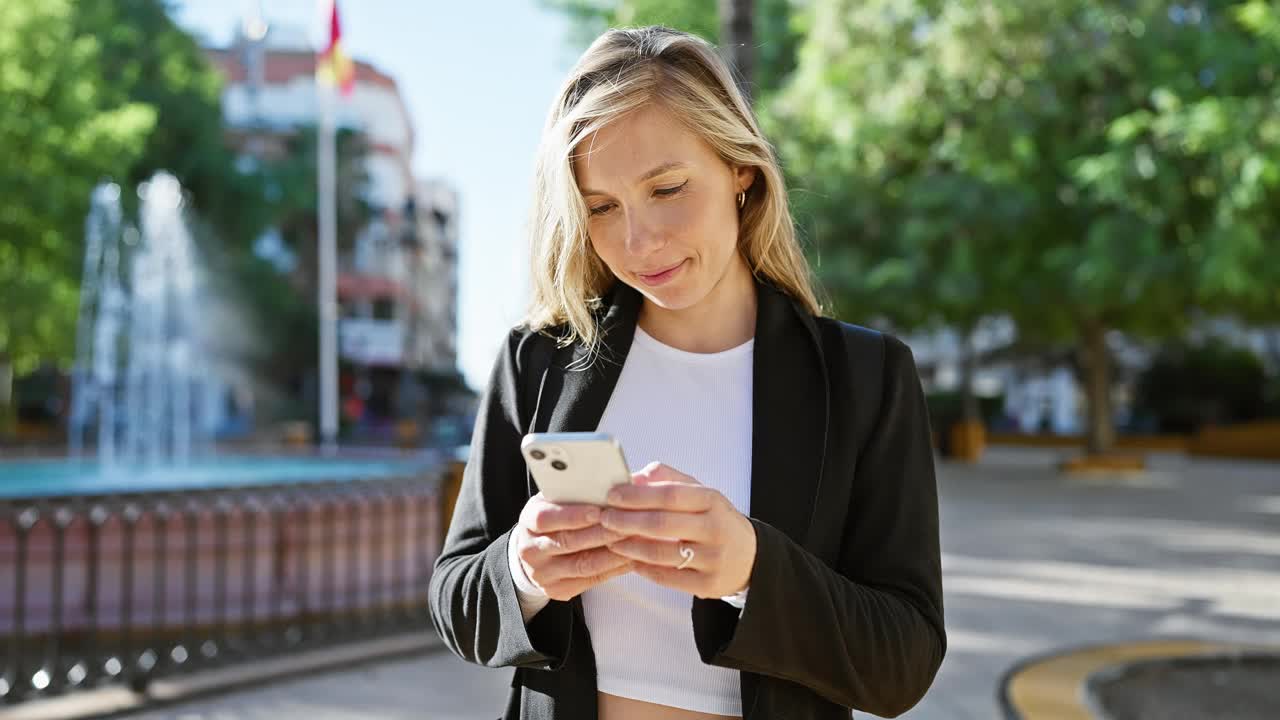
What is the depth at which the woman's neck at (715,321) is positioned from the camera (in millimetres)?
1738

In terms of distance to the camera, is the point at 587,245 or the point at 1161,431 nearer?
the point at 587,245

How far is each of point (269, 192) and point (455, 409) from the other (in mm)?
29049

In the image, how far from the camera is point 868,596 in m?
1.50

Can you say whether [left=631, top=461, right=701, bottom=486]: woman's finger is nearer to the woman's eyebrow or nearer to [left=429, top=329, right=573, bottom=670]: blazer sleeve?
[left=429, top=329, right=573, bottom=670]: blazer sleeve

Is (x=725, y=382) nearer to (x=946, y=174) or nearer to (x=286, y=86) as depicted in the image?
(x=946, y=174)

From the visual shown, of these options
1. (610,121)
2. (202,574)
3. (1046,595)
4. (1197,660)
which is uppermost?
(610,121)

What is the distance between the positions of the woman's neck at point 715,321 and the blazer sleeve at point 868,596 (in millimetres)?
219

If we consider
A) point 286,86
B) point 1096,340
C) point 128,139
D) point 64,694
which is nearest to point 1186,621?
point 64,694

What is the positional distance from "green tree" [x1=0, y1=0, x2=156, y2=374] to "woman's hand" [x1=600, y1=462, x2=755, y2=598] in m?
20.2

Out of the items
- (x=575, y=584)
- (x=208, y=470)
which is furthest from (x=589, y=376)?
(x=208, y=470)

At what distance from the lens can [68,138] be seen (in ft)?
64.4

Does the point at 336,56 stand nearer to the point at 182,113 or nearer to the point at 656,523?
the point at 182,113

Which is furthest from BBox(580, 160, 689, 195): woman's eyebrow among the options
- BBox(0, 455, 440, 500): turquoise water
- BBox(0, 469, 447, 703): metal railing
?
BBox(0, 455, 440, 500): turquoise water

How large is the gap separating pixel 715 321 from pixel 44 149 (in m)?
20.5
